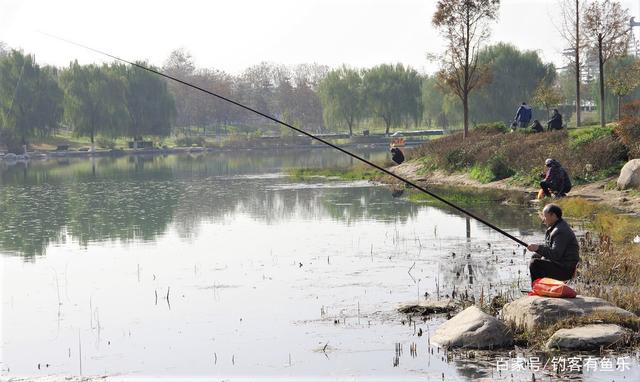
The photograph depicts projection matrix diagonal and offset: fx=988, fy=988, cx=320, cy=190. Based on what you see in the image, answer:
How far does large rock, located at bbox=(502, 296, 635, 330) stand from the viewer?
11312mm

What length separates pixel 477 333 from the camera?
11.2 meters

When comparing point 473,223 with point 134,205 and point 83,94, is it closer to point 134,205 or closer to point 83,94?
point 134,205

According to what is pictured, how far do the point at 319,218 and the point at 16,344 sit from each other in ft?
49.1

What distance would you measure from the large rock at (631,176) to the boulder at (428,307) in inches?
568

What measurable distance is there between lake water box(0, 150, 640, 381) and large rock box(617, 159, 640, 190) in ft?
9.03

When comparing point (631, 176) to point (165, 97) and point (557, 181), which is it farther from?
point (165, 97)

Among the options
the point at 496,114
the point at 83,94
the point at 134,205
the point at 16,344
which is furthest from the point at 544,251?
the point at 83,94

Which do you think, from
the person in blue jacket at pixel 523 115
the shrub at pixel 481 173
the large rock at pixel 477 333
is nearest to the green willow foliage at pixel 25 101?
the person in blue jacket at pixel 523 115

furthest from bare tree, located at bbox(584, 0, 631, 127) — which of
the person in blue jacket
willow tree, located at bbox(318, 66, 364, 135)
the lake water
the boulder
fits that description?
willow tree, located at bbox(318, 66, 364, 135)

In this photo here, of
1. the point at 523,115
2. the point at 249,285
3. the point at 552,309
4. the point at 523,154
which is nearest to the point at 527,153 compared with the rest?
the point at 523,154

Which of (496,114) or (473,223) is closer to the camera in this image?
(473,223)

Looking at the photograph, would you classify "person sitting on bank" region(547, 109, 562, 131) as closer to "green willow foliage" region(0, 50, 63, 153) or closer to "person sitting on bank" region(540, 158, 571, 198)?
"person sitting on bank" region(540, 158, 571, 198)

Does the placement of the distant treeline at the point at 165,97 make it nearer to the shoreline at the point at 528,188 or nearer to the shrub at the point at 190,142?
the shrub at the point at 190,142

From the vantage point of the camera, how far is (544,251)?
12.4 meters
